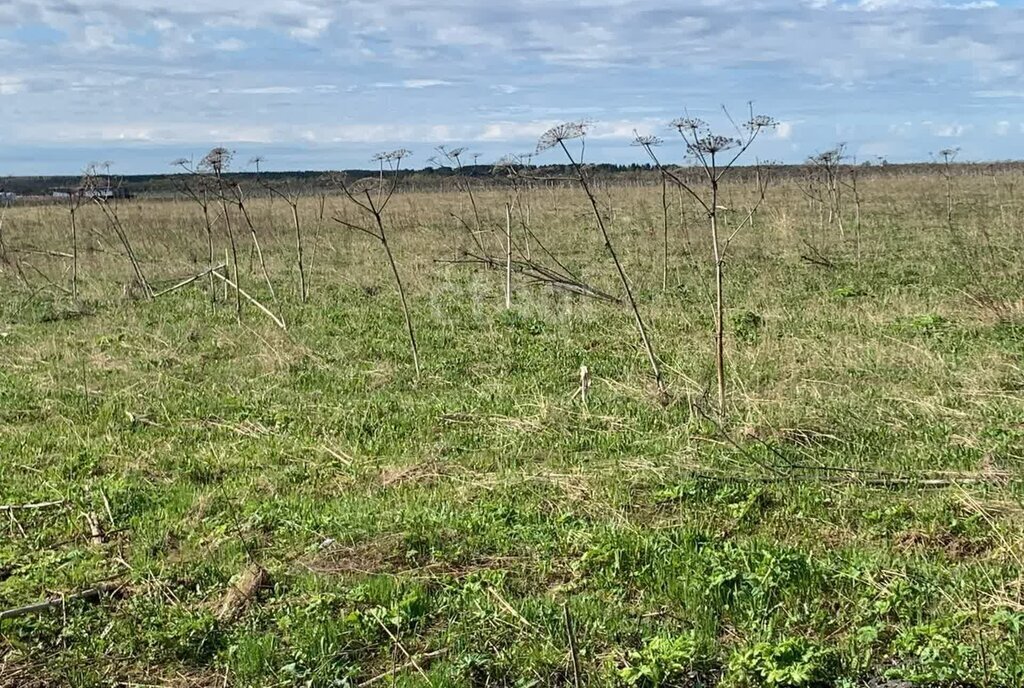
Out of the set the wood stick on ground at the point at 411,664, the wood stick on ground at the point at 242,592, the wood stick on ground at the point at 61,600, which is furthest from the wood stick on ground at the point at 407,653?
the wood stick on ground at the point at 61,600

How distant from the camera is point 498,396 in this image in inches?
298

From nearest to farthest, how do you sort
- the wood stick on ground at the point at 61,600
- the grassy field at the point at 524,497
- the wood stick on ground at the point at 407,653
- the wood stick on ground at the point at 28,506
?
the wood stick on ground at the point at 407,653
the grassy field at the point at 524,497
the wood stick on ground at the point at 61,600
the wood stick on ground at the point at 28,506

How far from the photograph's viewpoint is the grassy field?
12.0 feet

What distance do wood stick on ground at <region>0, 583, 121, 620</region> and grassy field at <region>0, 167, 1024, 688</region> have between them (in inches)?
0.9

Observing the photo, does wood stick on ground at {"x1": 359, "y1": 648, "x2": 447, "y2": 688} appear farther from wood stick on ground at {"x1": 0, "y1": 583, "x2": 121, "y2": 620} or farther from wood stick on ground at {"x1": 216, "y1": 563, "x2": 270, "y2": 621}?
wood stick on ground at {"x1": 0, "y1": 583, "x2": 121, "y2": 620}

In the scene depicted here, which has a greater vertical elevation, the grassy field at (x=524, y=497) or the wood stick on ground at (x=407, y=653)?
the grassy field at (x=524, y=497)

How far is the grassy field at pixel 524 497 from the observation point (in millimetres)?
3668

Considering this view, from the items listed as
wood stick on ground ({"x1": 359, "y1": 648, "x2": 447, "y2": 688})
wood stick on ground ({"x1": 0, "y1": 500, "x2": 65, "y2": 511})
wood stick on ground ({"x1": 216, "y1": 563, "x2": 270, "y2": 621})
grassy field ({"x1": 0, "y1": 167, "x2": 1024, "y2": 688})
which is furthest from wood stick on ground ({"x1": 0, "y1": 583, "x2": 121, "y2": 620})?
wood stick on ground ({"x1": 359, "y1": 648, "x2": 447, "y2": 688})

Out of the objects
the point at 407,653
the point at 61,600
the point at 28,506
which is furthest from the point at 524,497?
the point at 28,506

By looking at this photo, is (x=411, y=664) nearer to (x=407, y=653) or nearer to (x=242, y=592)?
(x=407, y=653)

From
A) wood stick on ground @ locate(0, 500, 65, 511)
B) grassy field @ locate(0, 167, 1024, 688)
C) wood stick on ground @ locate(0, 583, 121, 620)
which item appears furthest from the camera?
wood stick on ground @ locate(0, 500, 65, 511)

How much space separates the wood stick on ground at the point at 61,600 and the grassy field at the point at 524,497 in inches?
0.9

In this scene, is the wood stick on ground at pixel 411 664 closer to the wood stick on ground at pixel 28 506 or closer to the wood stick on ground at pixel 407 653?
the wood stick on ground at pixel 407 653

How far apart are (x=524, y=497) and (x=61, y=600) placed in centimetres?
241
